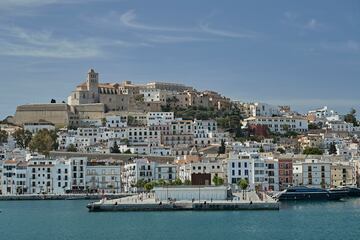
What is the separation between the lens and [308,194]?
65875 mm

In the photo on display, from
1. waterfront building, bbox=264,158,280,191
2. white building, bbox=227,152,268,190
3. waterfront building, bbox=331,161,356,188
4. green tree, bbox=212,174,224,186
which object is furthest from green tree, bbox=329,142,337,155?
green tree, bbox=212,174,224,186

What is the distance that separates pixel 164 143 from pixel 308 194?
33.7 m

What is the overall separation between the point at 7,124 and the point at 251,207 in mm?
61586

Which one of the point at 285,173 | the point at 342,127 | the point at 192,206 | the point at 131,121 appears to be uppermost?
the point at 131,121

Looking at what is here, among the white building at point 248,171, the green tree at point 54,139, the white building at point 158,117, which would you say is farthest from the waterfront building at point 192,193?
the white building at point 158,117

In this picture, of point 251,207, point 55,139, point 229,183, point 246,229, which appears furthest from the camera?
point 55,139

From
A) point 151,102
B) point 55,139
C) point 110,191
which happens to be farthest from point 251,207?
point 151,102

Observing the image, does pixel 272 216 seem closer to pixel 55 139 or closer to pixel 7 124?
pixel 55 139

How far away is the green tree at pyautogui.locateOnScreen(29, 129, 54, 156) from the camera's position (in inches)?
3570

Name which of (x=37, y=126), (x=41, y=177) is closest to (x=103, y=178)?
(x=41, y=177)

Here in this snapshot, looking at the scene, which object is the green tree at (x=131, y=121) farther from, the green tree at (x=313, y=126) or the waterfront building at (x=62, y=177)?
the waterfront building at (x=62, y=177)

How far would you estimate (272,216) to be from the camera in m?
48.5

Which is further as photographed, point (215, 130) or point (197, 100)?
point (197, 100)

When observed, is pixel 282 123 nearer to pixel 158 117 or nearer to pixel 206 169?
pixel 158 117
